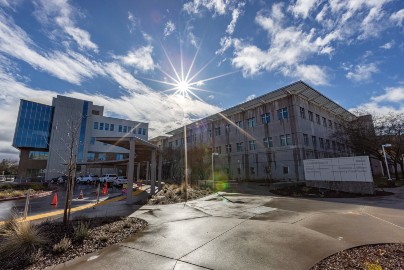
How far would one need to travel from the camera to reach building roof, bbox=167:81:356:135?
30802 millimetres

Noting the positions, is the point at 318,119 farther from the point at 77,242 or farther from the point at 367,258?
the point at 77,242

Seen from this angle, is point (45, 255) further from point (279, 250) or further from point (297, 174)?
point (297, 174)

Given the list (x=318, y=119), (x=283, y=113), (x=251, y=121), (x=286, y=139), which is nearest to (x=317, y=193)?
(x=286, y=139)

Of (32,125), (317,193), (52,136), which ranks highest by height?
(32,125)

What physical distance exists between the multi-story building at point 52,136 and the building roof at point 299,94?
3241 cm

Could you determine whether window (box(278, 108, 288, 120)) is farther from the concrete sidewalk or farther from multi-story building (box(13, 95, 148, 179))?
multi-story building (box(13, 95, 148, 179))

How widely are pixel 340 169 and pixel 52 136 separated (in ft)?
207

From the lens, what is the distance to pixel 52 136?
5322cm

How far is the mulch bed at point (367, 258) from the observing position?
159 inches

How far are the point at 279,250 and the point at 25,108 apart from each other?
68.7 metres

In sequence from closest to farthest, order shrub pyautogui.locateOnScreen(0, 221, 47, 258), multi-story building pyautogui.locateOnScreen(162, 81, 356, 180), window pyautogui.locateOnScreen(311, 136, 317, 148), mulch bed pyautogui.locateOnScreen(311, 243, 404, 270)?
1. mulch bed pyautogui.locateOnScreen(311, 243, 404, 270)
2. shrub pyautogui.locateOnScreen(0, 221, 47, 258)
3. multi-story building pyautogui.locateOnScreen(162, 81, 356, 180)
4. window pyautogui.locateOnScreen(311, 136, 317, 148)

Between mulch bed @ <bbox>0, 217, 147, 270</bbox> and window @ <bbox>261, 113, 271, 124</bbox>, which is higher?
window @ <bbox>261, 113, 271, 124</bbox>

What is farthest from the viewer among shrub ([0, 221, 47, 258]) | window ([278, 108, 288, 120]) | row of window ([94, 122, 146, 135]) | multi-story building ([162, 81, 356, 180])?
row of window ([94, 122, 146, 135])

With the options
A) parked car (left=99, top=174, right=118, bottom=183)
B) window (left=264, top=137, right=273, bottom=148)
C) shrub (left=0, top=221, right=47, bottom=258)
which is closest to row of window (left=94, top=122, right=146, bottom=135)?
parked car (left=99, top=174, right=118, bottom=183)
